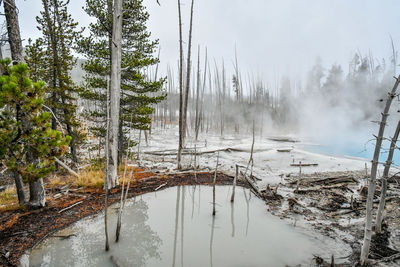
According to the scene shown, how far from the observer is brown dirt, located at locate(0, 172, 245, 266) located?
3.89 meters

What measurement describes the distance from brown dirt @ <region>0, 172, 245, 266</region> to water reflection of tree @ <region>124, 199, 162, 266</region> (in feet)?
3.47

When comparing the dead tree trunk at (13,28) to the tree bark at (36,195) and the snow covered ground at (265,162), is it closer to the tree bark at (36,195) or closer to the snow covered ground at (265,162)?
the tree bark at (36,195)

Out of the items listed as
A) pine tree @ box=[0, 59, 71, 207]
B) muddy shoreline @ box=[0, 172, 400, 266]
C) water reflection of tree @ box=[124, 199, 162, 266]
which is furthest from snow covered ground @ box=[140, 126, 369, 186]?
pine tree @ box=[0, 59, 71, 207]

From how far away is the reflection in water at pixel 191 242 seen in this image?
3858 millimetres

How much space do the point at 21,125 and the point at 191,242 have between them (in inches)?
154

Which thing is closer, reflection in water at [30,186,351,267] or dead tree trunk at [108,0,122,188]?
reflection in water at [30,186,351,267]

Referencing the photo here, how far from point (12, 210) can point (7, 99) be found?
3976mm

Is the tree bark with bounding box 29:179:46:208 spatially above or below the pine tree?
below

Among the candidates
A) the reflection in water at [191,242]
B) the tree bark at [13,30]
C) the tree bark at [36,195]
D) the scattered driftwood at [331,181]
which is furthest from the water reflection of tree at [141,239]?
the scattered driftwood at [331,181]

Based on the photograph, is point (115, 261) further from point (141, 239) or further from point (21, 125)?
point (21, 125)

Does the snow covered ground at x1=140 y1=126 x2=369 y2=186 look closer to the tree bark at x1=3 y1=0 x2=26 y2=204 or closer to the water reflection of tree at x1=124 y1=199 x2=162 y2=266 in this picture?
the water reflection of tree at x1=124 y1=199 x2=162 y2=266

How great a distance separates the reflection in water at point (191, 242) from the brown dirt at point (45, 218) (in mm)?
283

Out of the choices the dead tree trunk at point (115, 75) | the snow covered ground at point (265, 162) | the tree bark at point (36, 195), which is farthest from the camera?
the snow covered ground at point (265, 162)

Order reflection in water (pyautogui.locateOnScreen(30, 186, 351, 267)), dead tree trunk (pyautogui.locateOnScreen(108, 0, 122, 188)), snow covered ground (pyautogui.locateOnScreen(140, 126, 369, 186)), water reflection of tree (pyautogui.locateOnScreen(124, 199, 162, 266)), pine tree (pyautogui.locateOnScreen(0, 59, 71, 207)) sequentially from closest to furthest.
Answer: pine tree (pyautogui.locateOnScreen(0, 59, 71, 207)), reflection in water (pyautogui.locateOnScreen(30, 186, 351, 267)), water reflection of tree (pyautogui.locateOnScreen(124, 199, 162, 266)), dead tree trunk (pyautogui.locateOnScreen(108, 0, 122, 188)), snow covered ground (pyautogui.locateOnScreen(140, 126, 369, 186))
